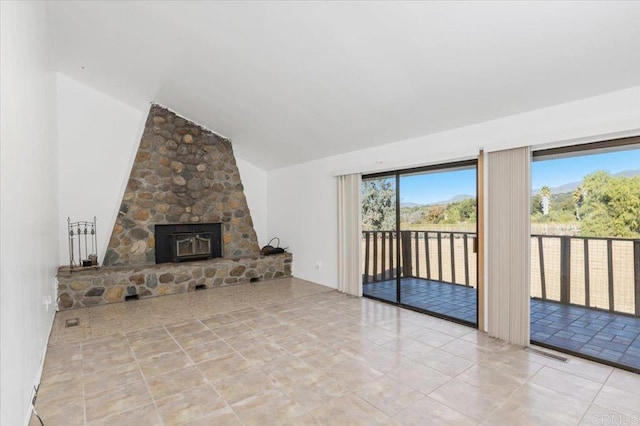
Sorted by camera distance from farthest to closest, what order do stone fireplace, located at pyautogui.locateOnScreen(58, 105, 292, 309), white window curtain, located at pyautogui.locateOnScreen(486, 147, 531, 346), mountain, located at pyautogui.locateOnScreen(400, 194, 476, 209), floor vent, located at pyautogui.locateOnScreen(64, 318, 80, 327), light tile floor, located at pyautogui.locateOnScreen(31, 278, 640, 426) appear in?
1. stone fireplace, located at pyautogui.locateOnScreen(58, 105, 292, 309)
2. mountain, located at pyautogui.locateOnScreen(400, 194, 476, 209)
3. floor vent, located at pyautogui.locateOnScreen(64, 318, 80, 327)
4. white window curtain, located at pyautogui.locateOnScreen(486, 147, 531, 346)
5. light tile floor, located at pyautogui.locateOnScreen(31, 278, 640, 426)

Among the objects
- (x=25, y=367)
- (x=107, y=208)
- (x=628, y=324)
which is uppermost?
(x=107, y=208)

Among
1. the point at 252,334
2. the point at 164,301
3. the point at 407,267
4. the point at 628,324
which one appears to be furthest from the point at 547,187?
the point at 164,301

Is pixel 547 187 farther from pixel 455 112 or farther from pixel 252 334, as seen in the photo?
pixel 252 334

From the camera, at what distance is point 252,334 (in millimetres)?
3564

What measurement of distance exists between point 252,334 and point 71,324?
2236mm

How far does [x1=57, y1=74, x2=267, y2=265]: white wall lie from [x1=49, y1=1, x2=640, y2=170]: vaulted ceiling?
442mm

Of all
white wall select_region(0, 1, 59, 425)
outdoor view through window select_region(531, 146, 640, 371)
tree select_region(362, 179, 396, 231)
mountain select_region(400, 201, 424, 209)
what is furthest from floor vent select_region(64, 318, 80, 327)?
outdoor view through window select_region(531, 146, 640, 371)

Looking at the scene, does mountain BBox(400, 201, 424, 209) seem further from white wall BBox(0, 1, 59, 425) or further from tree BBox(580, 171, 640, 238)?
white wall BBox(0, 1, 59, 425)

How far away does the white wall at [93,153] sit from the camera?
5121mm

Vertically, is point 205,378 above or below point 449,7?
below

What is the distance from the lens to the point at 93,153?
210 inches

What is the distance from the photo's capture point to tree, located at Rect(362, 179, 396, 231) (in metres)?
4.86

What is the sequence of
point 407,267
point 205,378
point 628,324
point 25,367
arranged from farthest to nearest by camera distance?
point 407,267 → point 628,324 → point 205,378 → point 25,367

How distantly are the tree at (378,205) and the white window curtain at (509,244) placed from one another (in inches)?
61.6
